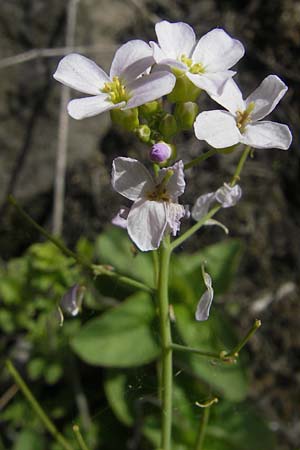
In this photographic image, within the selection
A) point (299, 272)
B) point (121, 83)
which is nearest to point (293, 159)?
point (299, 272)

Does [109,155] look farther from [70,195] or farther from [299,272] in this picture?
[299,272]

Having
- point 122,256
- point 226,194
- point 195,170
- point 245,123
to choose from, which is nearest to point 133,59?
point 245,123

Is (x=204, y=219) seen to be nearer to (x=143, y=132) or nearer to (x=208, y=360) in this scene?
(x=143, y=132)

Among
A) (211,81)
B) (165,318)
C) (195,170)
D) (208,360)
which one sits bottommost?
(208,360)

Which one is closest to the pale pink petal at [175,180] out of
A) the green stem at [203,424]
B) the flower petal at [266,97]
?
the flower petal at [266,97]

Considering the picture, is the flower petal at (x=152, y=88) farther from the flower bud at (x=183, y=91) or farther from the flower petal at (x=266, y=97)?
the flower petal at (x=266, y=97)
